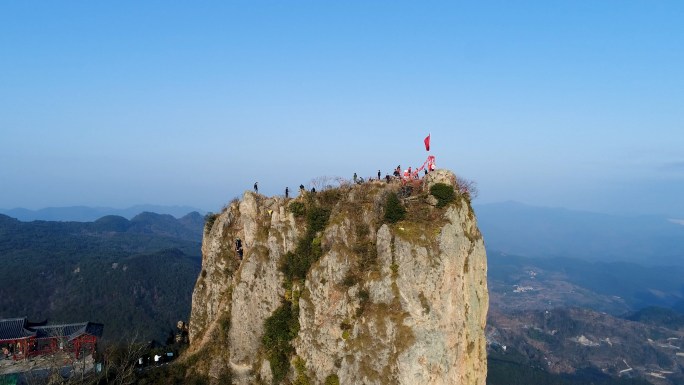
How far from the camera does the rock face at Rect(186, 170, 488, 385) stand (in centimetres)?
3194

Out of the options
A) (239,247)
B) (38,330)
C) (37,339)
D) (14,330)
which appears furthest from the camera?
(38,330)

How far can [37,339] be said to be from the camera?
48031 mm

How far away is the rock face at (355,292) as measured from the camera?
31.9 meters

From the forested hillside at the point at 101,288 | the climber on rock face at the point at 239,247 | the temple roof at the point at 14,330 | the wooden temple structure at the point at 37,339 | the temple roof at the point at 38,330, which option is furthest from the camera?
the forested hillside at the point at 101,288

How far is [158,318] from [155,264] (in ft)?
128

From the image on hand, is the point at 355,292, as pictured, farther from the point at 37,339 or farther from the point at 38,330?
the point at 38,330

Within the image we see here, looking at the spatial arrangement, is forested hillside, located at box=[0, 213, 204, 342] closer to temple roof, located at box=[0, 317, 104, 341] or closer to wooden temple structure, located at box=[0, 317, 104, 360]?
temple roof, located at box=[0, 317, 104, 341]

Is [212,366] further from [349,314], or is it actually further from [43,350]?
[43,350]

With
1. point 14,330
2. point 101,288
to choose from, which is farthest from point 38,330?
point 101,288

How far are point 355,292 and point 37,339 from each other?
3713cm

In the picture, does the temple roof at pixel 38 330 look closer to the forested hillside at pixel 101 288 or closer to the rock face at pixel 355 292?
the rock face at pixel 355 292

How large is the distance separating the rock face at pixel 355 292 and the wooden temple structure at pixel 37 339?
13651 millimetres

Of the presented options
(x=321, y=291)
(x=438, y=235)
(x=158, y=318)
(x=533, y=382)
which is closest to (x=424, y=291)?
(x=438, y=235)

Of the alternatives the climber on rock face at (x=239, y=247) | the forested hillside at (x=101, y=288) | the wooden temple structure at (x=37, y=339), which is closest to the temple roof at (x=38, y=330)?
the wooden temple structure at (x=37, y=339)
